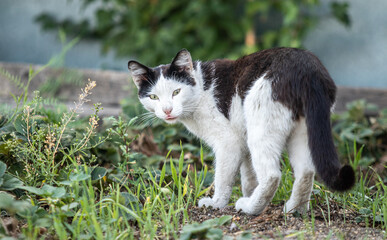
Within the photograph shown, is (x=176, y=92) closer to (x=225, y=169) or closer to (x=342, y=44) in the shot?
(x=225, y=169)

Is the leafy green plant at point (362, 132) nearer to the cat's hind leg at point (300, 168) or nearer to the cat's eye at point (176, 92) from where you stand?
the cat's hind leg at point (300, 168)

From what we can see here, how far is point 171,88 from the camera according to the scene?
2.79 meters

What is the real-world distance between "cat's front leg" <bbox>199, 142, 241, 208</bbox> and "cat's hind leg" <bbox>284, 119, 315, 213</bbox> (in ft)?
1.23

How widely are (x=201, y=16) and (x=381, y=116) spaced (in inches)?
102

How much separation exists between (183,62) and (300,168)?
1042mm

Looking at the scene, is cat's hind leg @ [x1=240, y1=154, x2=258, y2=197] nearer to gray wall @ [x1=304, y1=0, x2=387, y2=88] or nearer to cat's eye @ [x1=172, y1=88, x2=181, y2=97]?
cat's eye @ [x1=172, y1=88, x2=181, y2=97]

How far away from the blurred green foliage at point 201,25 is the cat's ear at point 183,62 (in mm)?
2697

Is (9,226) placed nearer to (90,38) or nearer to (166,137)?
(166,137)

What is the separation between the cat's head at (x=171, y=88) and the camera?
2727mm

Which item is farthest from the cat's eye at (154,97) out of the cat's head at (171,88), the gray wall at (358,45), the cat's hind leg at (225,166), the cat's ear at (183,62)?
the gray wall at (358,45)

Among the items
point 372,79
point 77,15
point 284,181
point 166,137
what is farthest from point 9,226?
point 77,15

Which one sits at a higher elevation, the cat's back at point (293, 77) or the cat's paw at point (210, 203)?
the cat's back at point (293, 77)

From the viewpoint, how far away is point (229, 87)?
2703 mm

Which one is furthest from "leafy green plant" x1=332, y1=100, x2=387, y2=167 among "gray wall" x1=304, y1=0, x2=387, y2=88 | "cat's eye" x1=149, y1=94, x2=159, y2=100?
"cat's eye" x1=149, y1=94, x2=159, y2=100
